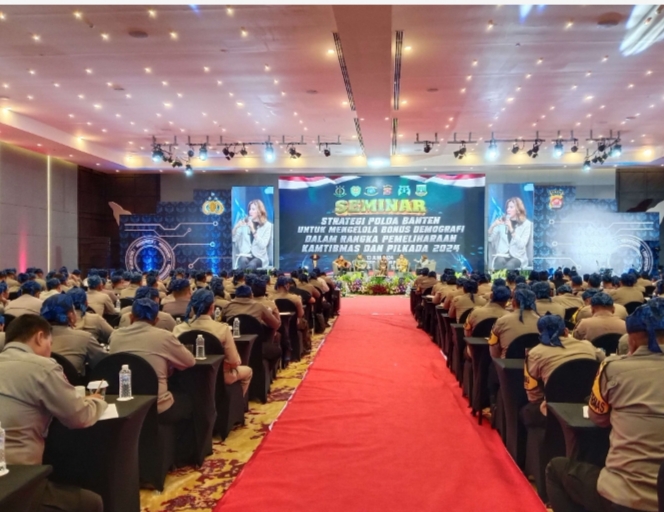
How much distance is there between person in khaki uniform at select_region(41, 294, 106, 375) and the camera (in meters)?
3.36

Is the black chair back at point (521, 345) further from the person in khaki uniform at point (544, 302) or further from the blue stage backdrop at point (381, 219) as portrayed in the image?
the blue stage backdrop at point (381, 219)

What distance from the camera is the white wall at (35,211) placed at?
1473 centimetres

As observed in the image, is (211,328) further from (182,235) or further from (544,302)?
(182,235)

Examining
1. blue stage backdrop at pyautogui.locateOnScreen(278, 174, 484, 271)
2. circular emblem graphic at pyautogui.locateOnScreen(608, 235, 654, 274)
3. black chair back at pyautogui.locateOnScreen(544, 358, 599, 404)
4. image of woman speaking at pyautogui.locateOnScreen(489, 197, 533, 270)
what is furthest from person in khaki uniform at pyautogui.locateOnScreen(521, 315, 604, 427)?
circular emblem graphic at pyautogui.locateOnScreen(608, 235, 654, 274)

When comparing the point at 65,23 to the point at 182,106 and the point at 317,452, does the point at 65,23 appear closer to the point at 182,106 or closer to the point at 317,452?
the point at 182,106

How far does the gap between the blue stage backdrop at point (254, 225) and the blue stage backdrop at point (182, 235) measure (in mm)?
466

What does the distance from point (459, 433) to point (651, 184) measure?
19.1 m

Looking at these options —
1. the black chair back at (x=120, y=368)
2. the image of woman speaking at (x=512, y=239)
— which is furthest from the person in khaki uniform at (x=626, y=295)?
the image of woman speaking at (x=512, y=239)

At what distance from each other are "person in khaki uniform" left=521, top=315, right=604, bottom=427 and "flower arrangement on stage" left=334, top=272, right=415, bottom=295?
13096mm

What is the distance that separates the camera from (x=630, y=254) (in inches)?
735

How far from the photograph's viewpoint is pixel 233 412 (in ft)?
14.1

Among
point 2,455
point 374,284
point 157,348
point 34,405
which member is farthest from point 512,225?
point 2,455

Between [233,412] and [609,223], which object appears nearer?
[233,412]

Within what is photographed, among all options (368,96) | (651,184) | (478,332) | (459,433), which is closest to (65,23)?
(368,96)
